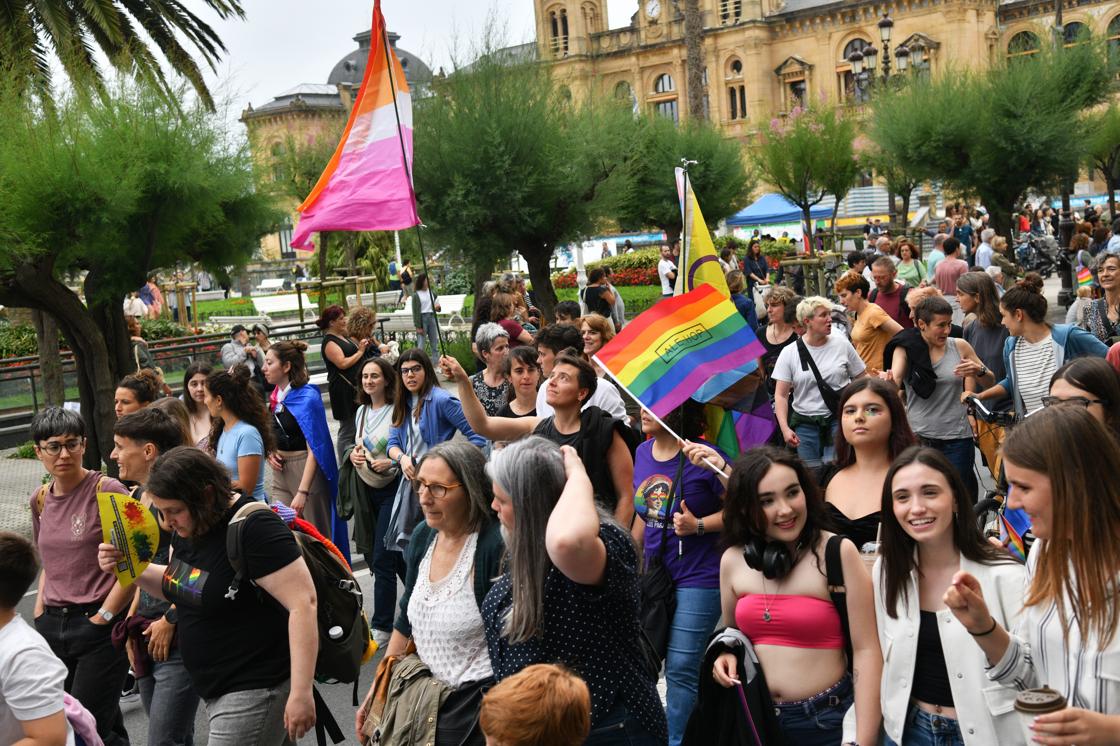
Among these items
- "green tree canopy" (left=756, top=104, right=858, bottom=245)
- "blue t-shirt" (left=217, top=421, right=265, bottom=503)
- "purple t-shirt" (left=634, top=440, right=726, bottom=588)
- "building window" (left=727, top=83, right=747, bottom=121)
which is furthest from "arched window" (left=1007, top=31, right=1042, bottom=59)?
"purple t-shirt" (left=634, top=440, right=726, bottom=588)

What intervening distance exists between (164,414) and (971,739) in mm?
3901

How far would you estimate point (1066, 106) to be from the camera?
84.2ft

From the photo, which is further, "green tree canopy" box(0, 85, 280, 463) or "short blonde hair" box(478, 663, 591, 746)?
"green tree canopy" box(0, 85, 280, 463)

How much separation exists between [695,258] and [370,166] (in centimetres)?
271

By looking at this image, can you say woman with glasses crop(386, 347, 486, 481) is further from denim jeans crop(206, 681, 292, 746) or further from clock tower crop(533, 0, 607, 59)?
clock tower crop(533, 0, 607, 59)

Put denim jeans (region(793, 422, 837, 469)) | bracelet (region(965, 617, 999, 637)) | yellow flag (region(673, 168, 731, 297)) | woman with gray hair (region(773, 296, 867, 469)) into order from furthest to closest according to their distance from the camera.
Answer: denim jeans (region(793, 422, 837, 469))
woman with gray hair (region(773, 296, 867, 469))
yellow flag (region(673, 168, 731, 297))
bracelet (region(965, 617, 999, 637))

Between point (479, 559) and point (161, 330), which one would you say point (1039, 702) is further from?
point (161, 330)

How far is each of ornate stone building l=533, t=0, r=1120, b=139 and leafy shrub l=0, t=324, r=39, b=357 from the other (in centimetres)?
4692

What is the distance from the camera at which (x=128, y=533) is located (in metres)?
4.68

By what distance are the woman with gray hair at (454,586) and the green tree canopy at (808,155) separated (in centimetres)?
3283

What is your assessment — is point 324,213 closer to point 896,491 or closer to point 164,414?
point 164,414

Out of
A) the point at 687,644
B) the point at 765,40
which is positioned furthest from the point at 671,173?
the point at 765,40

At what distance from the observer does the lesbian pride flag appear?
8102mm

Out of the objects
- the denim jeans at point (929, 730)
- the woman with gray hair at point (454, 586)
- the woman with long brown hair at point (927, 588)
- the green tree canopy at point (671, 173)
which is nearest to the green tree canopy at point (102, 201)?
the woman with gray hair at point (454, 586)
